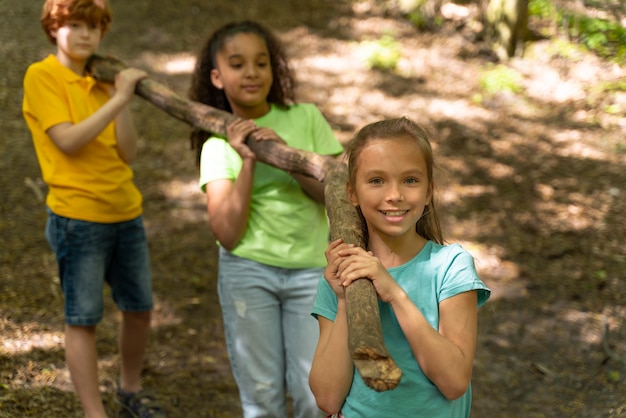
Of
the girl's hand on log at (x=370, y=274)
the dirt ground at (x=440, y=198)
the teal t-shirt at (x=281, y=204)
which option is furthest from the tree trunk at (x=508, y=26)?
the girl's hand on log at (x=370, y=274)

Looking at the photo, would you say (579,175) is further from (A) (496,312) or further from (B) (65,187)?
(B) (65,187)

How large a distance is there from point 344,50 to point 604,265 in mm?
4443

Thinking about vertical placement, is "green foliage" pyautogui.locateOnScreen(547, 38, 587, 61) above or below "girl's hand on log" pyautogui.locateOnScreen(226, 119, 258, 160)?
below

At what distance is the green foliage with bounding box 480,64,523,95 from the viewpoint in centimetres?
774

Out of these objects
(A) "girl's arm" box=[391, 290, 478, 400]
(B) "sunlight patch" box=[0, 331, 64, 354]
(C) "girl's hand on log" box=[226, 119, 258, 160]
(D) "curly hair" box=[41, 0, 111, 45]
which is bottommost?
(B) "sunlight patch" box=[0, 331, 64, 354]

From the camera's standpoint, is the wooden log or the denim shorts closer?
the wooden log

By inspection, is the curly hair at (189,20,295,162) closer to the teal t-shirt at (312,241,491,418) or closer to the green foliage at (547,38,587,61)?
the teal t-shirt at (312,241,491,418)

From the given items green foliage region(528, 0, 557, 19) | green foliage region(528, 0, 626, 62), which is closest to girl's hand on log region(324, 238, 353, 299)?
green foliage region(528, 0, 626, 62)

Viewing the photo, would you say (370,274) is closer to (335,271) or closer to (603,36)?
(335,271)

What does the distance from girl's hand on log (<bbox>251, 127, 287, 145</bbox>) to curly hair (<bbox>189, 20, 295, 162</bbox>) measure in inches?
14.6

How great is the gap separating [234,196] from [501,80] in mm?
5432

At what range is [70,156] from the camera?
11.5 ft

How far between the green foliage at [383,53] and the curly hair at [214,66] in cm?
494

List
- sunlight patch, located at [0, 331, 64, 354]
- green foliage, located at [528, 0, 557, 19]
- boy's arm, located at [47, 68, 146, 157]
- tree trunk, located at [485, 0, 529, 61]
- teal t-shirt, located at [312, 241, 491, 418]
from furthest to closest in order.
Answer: green foliage, located at [528, 0, 557, 19], tree trunk, located at [485, 0, 529, 61], sunlight patch, located at [0, 331, 64, 354], boy's arm, located at [47, 68, 146, 157], teal t-shirt, located at [312, 241, 491, 418]
